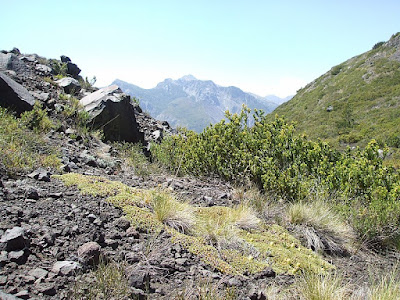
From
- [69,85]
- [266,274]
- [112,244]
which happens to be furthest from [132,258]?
[69,85]

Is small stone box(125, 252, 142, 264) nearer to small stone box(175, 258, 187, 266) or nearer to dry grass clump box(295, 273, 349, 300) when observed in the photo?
small stone box(175, 258, 187, 266)

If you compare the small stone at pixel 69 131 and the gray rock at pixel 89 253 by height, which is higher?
the small stone at pixel 69 131

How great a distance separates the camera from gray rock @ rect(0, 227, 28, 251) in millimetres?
2348

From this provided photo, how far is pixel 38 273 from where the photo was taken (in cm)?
218

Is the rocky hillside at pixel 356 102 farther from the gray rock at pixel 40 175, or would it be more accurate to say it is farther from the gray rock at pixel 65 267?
the gray rock at pixel 65 267

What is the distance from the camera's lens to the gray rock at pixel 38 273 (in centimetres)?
214

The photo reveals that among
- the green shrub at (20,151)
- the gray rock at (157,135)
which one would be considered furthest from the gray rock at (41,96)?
the gray rock at (157,135)

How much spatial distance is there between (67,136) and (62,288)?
19.9 feet

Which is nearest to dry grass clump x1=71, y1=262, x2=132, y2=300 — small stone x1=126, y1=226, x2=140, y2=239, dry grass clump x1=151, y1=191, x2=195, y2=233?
small stone x1=126, y1=226, x2=140, y2=239

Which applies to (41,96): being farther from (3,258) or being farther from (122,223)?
(3,258)

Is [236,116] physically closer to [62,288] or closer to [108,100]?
[108,100]

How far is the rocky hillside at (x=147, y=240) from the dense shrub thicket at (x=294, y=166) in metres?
0.40

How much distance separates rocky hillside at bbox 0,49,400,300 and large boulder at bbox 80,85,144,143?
275cm

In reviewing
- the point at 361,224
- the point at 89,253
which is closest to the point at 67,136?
the point at 89,253
